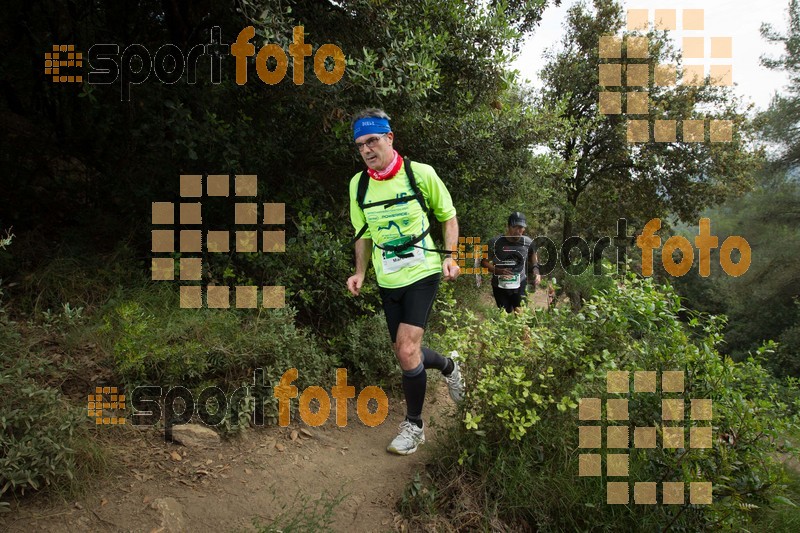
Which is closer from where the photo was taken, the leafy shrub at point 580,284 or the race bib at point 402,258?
the race bib at point 402,258

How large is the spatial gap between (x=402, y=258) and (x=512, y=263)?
3439 mm

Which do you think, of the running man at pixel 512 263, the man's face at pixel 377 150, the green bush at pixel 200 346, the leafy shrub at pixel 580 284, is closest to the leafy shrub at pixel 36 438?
the green bush at pixel 200 346

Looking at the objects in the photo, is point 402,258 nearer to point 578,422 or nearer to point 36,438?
point 578,422

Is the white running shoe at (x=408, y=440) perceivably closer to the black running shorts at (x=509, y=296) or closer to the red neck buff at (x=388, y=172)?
the red neck buff at (x=388, y=172)

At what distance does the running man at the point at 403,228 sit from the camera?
10.9 ft

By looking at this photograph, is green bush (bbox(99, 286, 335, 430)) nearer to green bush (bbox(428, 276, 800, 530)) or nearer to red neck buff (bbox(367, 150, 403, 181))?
green bush (bbox(428, 276, 800, 530))

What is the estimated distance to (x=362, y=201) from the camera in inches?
138

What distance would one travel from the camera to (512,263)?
645 centimetres

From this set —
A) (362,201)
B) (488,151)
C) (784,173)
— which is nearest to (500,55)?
(488,151)

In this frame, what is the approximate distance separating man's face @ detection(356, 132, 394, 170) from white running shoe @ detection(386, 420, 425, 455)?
6.86 feet

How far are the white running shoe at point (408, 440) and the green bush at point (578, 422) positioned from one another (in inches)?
15.5

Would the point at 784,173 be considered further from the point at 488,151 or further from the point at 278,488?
the point at 278,488

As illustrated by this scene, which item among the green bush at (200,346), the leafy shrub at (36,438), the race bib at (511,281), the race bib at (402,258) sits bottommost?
the leafy shrub at (36,438)

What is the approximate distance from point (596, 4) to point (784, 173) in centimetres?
1222
